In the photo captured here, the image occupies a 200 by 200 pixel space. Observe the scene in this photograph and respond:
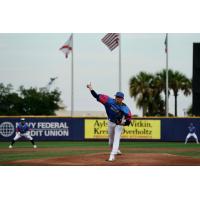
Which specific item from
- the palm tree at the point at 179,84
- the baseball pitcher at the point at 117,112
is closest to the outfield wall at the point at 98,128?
the palm tree at the point at 179,84

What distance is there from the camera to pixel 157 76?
23.5m

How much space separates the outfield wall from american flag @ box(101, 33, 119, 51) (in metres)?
8.41

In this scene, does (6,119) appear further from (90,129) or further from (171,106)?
(171,106)

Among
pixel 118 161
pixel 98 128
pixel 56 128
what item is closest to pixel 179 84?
pixel 98 128

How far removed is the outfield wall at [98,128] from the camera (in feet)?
81.9

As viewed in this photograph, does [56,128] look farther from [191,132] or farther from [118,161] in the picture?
[118,161]

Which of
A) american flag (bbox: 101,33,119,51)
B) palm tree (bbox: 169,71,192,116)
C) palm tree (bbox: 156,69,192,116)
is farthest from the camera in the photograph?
Result: palm tree (bbox: 156,69,192,116)

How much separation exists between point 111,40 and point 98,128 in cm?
1002

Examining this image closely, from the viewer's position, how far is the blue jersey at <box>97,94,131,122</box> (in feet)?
42.9

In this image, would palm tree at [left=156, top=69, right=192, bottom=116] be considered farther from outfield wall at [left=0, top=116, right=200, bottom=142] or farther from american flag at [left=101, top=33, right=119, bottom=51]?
american flag at [left=101, top=33, right=119, bottom=51]

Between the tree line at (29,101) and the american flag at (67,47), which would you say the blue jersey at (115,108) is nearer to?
the american flag at (67,47)

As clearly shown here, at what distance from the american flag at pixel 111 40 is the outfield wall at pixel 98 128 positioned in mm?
8409

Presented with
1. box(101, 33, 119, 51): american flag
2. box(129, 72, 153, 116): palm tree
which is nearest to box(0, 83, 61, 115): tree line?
box(129, 72, 153, 116): palm tree

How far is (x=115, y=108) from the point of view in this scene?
13.3 m
